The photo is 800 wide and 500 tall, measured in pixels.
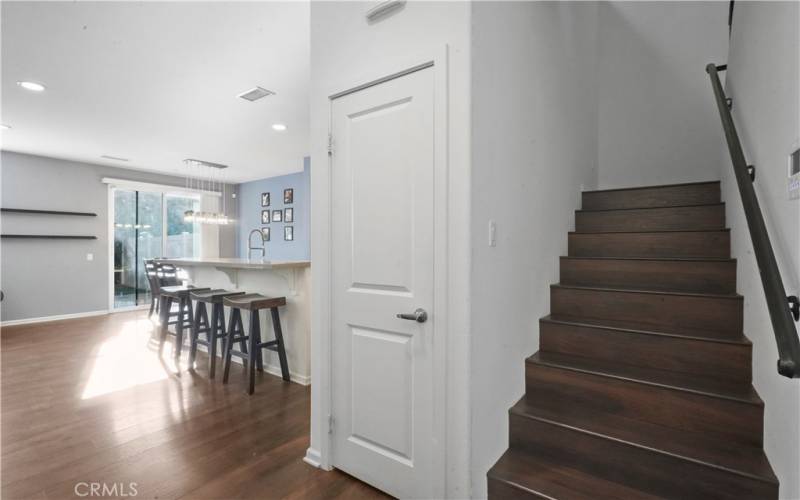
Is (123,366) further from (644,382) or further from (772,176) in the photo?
(772,176)

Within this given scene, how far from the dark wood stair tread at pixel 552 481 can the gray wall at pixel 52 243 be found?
7.72m

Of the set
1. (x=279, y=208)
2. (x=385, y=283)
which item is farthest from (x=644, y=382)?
(x=279, y=208)

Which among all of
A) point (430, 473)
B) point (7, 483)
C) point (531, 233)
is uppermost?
point (531, 233)

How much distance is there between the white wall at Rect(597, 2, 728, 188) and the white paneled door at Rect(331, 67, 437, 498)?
3.23m

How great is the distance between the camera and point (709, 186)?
109 inches

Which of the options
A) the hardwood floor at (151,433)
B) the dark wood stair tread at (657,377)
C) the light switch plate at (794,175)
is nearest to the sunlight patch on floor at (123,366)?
the hardwood floor at (151,433)

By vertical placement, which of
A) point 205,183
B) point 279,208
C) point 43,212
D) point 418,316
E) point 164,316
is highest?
point 205,183

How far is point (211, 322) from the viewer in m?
3.54

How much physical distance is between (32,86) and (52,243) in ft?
12.7

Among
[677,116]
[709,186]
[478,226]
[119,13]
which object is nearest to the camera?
[478,226]

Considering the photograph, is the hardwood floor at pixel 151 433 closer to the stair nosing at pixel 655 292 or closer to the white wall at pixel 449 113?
the white wall at pixel 449 113

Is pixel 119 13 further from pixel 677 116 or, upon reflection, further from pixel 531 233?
pixel 677 116

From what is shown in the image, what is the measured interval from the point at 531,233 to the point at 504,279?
1.57ft

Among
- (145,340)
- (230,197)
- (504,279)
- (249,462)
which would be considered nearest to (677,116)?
(504,279)
